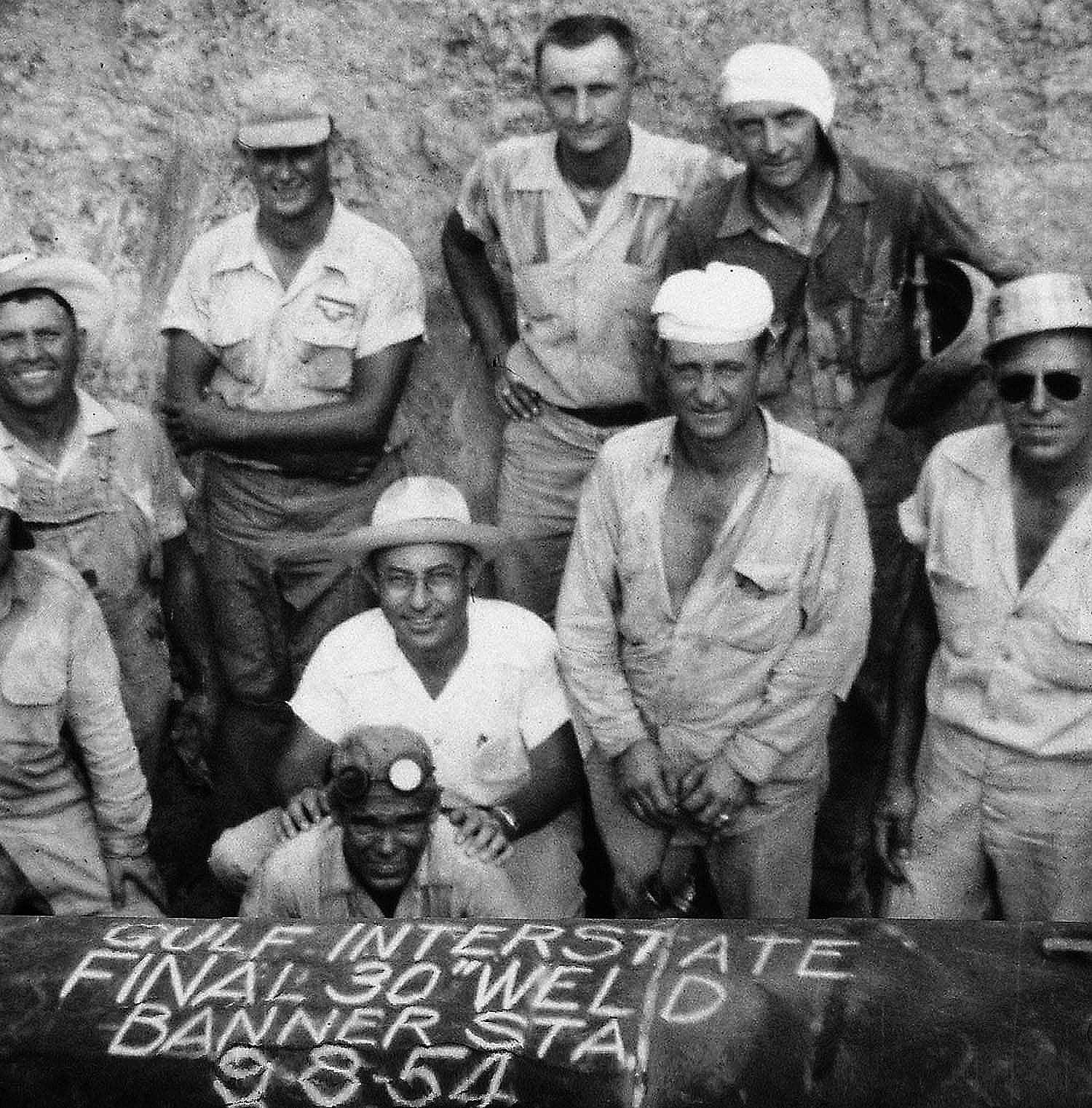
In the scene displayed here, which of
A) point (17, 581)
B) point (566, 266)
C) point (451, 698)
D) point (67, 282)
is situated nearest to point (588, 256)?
point (566, 266)

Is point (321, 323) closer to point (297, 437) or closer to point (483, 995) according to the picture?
point (297, 437)

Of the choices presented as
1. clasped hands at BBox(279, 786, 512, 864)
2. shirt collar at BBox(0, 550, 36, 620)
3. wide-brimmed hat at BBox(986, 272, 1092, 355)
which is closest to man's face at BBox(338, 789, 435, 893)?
clasped hands at BBox(279, 786, 512, 864)

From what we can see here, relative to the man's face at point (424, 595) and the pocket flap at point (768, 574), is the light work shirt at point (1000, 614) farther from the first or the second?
the man's face at point (424, 595)

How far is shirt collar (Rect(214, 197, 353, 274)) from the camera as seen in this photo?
601cm

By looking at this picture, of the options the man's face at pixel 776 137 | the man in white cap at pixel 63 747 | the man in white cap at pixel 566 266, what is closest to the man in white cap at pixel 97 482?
the man in white cap at pixel 63 747

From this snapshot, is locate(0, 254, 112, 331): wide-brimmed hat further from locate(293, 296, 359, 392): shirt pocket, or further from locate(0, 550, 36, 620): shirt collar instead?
locate(0, 550, 36, 620): shirt collar

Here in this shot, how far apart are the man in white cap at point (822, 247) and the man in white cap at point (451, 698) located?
1013 millimetres

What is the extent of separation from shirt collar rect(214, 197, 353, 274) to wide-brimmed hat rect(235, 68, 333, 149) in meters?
0.28

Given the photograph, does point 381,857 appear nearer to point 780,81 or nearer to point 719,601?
point 719,601

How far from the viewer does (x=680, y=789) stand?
5.21 m

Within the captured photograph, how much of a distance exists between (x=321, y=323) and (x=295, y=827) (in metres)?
1.64

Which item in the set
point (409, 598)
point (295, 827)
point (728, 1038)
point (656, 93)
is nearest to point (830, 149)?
point (656, 93)

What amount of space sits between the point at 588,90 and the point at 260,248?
1134mm

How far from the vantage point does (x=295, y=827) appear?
16.7 feet
